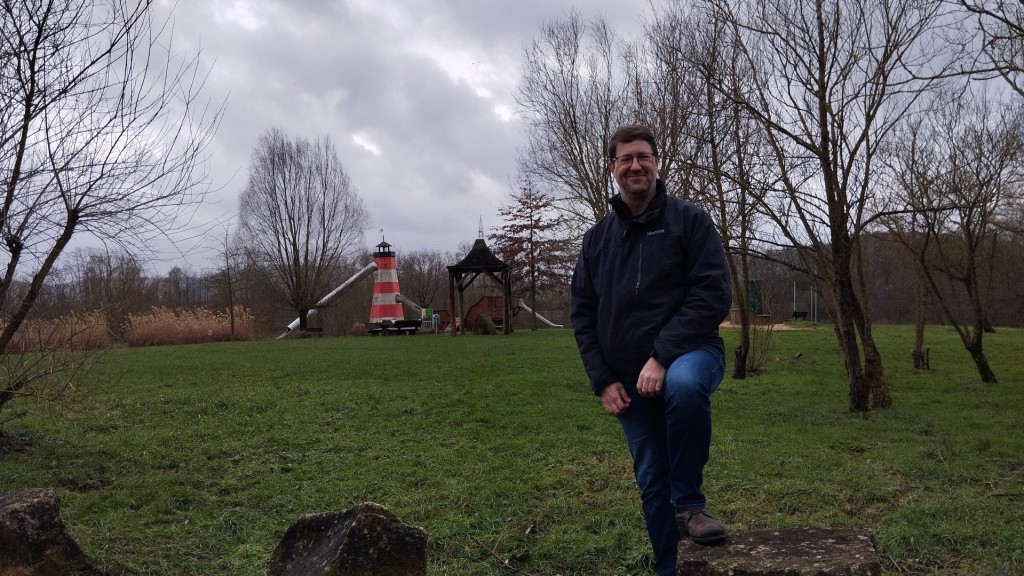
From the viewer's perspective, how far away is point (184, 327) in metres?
26.3

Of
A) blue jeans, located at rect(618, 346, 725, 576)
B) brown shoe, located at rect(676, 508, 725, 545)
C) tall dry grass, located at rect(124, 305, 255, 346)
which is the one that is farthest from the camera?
tall dry grass, located at rect(124, 305, 255, 346)

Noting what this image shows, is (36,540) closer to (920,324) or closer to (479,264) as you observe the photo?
(920,324)

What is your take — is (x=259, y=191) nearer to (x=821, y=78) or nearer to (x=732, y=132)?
(x=732, y=132)

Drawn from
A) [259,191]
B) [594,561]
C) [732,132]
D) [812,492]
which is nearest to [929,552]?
[812,492]

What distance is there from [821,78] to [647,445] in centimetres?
760

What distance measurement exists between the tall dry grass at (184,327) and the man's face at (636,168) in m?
23.0

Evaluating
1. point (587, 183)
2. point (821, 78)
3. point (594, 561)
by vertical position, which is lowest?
point (594, 561)

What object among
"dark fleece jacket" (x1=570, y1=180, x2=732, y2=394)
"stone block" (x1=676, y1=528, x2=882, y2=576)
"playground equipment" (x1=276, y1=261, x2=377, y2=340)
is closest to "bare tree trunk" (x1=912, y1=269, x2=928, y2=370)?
"stone block" (x1=676, y1=528, x2=882, y2=576)

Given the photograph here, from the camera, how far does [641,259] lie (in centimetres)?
285

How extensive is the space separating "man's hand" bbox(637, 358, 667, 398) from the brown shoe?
1.51 ft

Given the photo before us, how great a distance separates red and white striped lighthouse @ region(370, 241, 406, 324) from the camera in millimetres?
35688

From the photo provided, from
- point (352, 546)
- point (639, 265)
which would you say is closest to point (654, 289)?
point (639, 265)

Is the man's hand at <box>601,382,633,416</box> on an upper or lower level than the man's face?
lower

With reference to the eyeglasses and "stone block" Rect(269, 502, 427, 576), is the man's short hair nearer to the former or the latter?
Answer: the eyeglasses
